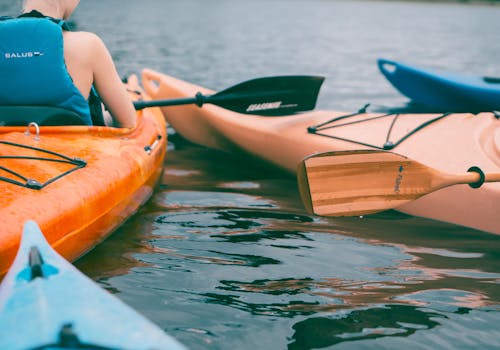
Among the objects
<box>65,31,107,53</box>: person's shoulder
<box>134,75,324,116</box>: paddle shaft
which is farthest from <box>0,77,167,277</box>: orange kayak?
<box>134,75,324,116</box>: paddle shaft

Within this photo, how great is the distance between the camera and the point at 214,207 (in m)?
3.83

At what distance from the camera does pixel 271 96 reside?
4.59 metres

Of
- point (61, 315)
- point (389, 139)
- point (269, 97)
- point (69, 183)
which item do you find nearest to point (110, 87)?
point (69, 183)

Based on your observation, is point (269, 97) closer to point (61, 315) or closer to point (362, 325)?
point (362, 325)

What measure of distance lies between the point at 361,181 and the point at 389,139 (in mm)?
906

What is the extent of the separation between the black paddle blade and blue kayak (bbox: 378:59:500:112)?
6.88 feet

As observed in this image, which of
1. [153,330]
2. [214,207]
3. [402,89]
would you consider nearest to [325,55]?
[402,89]

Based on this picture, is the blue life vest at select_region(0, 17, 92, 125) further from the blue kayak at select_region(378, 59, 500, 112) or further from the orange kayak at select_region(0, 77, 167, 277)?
the blue kayak at select_region(378, 59, 500, 112)

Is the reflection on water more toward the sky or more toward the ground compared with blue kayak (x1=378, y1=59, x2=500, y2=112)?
more toward the ground

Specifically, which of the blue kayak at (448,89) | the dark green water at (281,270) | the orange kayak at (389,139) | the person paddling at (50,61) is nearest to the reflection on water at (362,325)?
the dark green water at (281,270)

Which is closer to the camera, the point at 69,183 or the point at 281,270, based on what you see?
the point at 69,183

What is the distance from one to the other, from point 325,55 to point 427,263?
1255cm

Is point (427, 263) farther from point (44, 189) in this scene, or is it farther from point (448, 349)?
point (44, 189)

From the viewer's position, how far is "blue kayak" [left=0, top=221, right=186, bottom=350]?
1.50m
